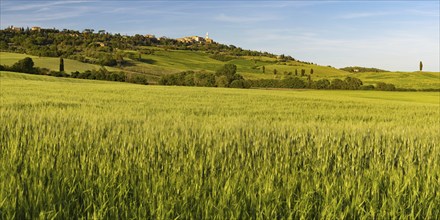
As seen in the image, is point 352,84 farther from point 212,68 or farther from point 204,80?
point 212,68

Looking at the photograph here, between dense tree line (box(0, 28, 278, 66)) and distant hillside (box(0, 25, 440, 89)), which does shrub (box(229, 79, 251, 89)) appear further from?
dense tree line (box(0, 28, 278, 66))

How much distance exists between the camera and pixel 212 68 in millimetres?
118500

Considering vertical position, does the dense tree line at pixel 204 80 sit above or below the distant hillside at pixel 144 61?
below

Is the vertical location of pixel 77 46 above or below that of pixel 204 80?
above

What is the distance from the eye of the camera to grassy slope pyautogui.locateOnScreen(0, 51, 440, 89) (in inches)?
3356

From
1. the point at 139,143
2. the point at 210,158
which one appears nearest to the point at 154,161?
the point at 210,158

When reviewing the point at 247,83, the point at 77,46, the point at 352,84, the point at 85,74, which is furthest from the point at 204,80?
the point at 77,46

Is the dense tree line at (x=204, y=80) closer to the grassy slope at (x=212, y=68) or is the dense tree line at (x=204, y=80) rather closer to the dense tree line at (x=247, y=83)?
the dense tree line at (x=247, y=83)

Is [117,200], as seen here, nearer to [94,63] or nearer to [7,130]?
[7,130]

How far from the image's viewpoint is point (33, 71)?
68.1 m

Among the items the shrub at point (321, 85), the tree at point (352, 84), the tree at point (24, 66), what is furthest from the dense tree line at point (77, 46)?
the tree at point (352, 84)

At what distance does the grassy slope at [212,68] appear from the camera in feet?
280

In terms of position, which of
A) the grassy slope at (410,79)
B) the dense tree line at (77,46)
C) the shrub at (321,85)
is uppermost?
the dense tree line at (77,46)

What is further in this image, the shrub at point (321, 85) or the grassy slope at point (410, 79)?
the grassy slope at point (410, 79)
